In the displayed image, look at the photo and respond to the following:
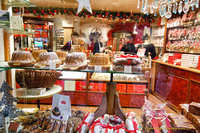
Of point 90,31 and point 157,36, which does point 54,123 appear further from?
point 157,36

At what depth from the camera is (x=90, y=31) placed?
4.73 metres

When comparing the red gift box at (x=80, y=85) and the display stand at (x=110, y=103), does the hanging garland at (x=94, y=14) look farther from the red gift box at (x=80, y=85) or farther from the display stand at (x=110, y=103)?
the display stand at (x=110, y=103)

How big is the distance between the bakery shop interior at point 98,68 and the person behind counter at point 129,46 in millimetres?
55

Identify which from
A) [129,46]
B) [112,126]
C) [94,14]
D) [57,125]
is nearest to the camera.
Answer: [112,126]

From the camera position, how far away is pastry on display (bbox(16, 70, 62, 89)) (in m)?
1.25

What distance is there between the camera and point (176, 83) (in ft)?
10.5

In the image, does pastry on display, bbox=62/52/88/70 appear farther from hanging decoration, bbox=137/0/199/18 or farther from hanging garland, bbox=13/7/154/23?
hanging garland, bbox=13/7/154/23

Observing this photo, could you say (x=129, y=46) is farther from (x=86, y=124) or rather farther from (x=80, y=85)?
(x=86, y=124)

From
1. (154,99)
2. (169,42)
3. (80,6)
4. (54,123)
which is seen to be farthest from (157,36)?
(54,123)

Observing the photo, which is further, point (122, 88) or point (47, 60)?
point (122, 88)

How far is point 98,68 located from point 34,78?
0.63m

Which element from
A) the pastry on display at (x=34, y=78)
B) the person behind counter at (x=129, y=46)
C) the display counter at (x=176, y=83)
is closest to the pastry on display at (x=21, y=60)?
the pastry on display at (x=34, y=78)

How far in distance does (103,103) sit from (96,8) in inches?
156

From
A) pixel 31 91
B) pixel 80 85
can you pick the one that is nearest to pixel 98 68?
pixel 31 91
